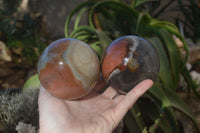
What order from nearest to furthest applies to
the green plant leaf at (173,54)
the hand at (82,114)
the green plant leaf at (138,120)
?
the hand at (82,114) → the green plant leaf at (138,120) → the green plant leaf at (173,54)

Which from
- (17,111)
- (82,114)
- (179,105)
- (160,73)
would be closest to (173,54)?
(160,73)

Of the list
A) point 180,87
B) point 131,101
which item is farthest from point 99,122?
point 180,87

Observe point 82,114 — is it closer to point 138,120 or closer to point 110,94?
point 110,94

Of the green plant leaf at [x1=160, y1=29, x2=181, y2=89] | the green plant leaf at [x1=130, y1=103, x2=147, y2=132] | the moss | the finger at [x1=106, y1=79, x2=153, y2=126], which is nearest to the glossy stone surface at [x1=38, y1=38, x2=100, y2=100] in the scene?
the finger at [x1=106, y1=79, x2=153, y2=126]

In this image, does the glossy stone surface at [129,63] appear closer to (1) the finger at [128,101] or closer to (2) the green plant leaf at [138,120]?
(1) the finger at [128,101]

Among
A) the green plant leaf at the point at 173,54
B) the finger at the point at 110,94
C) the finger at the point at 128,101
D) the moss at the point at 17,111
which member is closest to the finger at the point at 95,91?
the finger at the point at 110,94
